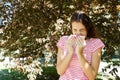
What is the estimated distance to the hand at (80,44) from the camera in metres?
3.65

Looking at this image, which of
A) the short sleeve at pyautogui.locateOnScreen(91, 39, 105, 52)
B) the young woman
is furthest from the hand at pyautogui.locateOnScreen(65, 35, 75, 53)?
the short sleeve at pyautogui.locateOnScreen(91, 39, 105, 52)

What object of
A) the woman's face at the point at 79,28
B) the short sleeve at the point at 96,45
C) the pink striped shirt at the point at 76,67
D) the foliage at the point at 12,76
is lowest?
the foliage at the point at 12,76

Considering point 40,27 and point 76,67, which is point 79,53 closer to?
point 76,67

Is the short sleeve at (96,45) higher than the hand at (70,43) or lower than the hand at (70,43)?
lower

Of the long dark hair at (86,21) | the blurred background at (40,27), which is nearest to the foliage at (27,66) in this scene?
the blurred background at (40,27)

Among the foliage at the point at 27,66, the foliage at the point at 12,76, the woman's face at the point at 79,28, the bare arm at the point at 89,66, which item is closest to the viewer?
the bare arm at the point at 89,66

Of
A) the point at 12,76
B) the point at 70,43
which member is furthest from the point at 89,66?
the point at 12,76

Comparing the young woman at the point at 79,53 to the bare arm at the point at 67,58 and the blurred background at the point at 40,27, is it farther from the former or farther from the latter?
the blurred background at the point at 40,27

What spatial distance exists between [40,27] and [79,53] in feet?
13.8

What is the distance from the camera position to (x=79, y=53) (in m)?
3.64

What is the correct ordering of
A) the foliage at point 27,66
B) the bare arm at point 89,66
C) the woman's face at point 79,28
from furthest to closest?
the foliage at point 27,66 < the woman's face at point 79,28 < the bare arm at point 89,66

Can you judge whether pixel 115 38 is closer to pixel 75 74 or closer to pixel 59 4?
pixel 59 4

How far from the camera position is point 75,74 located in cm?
371

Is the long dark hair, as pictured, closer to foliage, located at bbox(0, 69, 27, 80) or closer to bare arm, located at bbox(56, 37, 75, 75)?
bare arm, located at bbox(56, 37, 75, 75)
